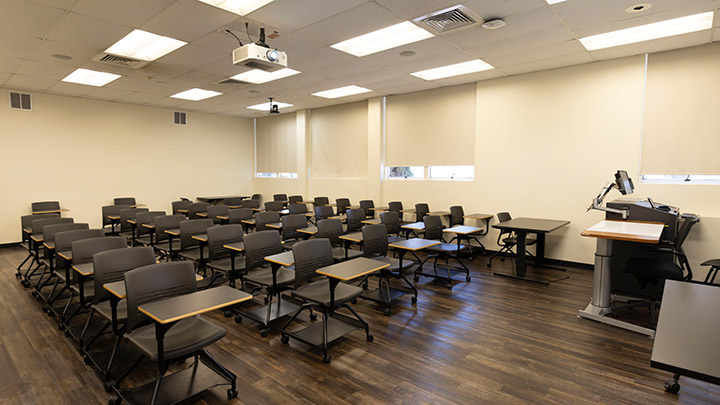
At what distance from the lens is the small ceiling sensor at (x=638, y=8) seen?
151 inches

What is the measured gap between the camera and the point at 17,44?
495cm

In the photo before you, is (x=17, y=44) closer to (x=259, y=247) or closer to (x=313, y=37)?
(x=313, y=37)

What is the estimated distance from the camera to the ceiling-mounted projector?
413 cm

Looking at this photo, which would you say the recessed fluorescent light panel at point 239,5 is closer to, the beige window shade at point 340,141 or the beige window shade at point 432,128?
the beige window shade at point 432,128

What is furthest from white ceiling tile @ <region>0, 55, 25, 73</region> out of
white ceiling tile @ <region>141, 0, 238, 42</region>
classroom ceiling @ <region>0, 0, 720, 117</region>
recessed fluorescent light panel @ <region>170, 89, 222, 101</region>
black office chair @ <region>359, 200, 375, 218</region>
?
black office chair @ <region>359, 200, 375, 218</region>

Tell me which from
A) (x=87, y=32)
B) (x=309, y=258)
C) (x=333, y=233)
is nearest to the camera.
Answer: (x=309, y=258)

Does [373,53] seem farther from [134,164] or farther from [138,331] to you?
[134,164]

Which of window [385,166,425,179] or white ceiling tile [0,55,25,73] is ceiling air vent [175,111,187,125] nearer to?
white ceiling tile [0,55,25,73]

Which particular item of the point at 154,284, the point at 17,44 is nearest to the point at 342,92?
the point at 17,44

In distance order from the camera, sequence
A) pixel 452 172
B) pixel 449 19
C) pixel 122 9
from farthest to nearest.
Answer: pixel 452 172 < pixel 449 19 < pixel 122 9

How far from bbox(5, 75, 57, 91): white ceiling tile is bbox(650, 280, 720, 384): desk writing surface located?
30.7 ft

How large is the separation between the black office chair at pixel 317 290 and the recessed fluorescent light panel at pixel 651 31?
14.8 feet

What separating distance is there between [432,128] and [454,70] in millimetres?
1515

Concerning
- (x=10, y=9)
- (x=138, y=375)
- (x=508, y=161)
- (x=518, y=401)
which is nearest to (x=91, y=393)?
(x=138, y=375)
